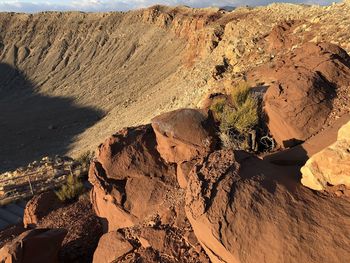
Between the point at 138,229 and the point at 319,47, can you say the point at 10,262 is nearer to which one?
the point at 138,229

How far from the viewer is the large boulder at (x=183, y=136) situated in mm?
6402

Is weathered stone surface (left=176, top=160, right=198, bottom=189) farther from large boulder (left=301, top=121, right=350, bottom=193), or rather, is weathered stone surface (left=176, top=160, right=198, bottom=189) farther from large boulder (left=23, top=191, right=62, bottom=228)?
large boulder (left=23, top=191, right=62, bottom=228)

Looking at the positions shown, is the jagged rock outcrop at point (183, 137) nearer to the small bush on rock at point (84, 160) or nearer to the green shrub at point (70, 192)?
the green shrub at point (70, 192)

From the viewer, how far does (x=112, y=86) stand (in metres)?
37.5

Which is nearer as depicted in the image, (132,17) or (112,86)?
(112,86)

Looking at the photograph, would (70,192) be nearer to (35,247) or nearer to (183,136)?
(35,247)

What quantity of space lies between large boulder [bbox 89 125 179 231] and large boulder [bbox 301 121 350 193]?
Answer: 6.12 feet

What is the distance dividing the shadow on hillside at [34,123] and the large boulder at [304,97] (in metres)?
20.4

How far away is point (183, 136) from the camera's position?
252 inches

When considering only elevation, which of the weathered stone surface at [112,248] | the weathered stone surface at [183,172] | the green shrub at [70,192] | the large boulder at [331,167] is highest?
the large boulder at [331,167]

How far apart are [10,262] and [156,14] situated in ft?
133

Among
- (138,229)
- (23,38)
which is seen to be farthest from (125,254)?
(23,38)

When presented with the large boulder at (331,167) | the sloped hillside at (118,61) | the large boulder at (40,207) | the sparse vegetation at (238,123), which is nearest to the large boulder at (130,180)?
the sparse vegetation at (238,123)

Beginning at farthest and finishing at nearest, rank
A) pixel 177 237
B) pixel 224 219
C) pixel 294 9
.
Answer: pixel 294 9 < pixel 177 237 < pixel 224 219
